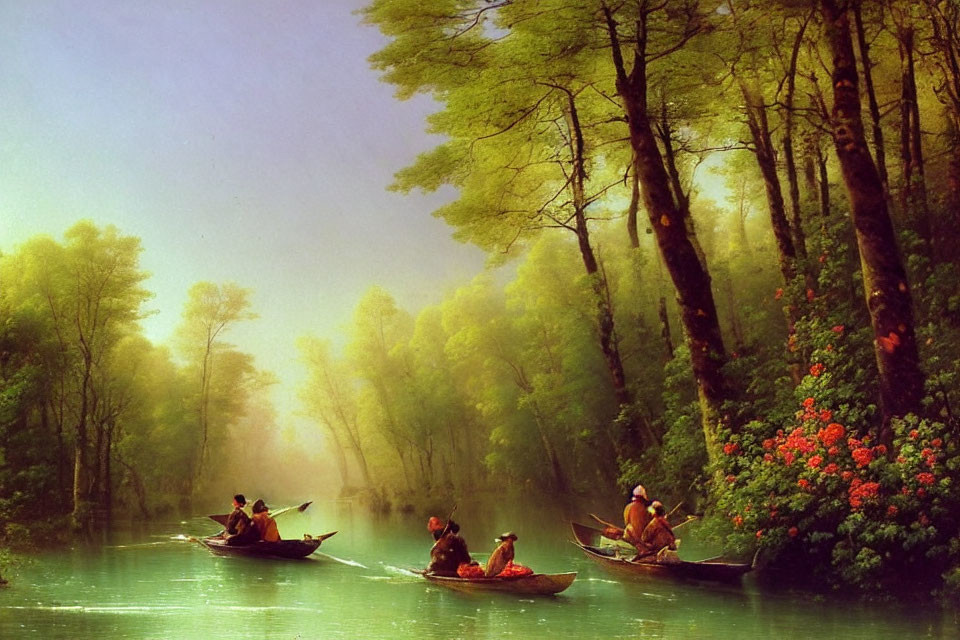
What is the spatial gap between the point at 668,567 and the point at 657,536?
19.1 inches

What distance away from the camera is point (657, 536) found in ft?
29.7

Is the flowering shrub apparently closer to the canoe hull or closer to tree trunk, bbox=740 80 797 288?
tree trunk, bbox=740 80 797 288

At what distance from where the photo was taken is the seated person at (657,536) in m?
8.99

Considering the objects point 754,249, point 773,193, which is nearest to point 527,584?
point 773,193

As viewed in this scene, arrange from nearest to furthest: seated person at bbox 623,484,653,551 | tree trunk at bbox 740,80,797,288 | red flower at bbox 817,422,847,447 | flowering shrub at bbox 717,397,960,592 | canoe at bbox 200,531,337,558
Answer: flowering shrub at bbox 717,397,960,592, red flower at bbox 817,422,847,447, seated person at bbox 623,484,653,551, tree trunk at bbox 740,80,797,288, canoe at bbox 200,531,337,558

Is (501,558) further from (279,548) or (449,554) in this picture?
(279,548)

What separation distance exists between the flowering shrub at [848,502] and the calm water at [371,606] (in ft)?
1.37

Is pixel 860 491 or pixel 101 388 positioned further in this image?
pixel 101 388

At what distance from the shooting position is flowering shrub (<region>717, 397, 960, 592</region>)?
6.77 meters

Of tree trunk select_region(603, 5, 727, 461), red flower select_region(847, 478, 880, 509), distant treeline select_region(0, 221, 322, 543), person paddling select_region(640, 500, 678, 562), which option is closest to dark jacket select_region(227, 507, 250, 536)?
distant treeline select_region(0, 221, 322, 543)

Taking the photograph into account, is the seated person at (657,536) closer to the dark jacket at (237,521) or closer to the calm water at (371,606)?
the calm water at (371,606)

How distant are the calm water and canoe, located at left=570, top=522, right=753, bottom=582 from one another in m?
0.12

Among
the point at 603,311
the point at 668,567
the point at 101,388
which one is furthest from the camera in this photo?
the point at 101,388

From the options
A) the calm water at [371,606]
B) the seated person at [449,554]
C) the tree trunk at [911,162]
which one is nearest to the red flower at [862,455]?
the calm water at [371,606]
